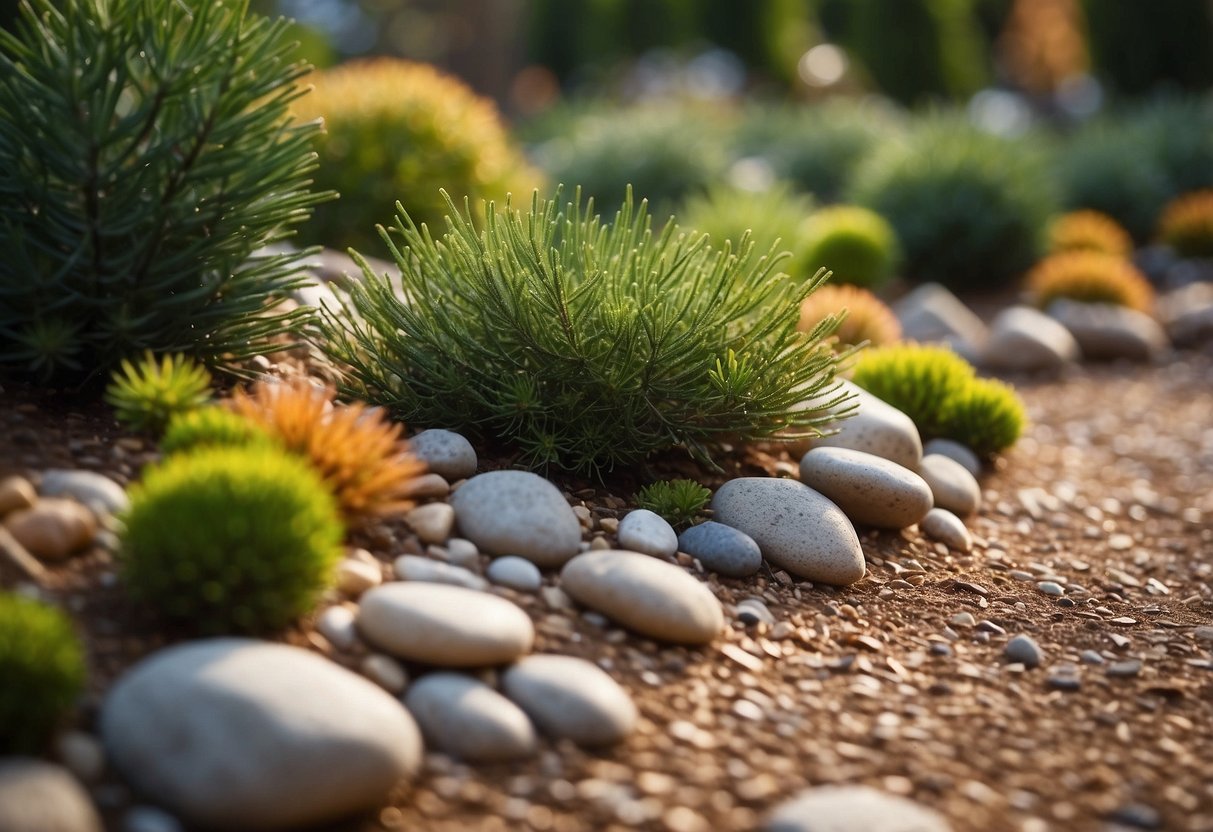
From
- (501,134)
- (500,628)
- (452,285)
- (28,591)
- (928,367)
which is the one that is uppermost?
(501,134)

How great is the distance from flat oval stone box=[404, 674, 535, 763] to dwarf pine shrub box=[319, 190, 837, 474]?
1.14 m

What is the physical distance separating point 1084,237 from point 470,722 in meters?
8.51

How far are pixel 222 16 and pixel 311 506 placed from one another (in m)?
1.60

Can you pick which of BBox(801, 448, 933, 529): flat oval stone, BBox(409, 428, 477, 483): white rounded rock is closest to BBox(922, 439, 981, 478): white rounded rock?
BBox(801, 448, 933, 529): flat oval stone

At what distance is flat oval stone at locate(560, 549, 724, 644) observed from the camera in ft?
9.37

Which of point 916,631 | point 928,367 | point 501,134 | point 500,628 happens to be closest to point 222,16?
point 500,628

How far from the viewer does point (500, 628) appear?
2.56 m

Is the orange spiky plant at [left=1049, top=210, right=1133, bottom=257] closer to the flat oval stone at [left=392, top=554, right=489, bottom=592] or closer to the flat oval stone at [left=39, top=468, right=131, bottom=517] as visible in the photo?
the flat oval stone at [left=392, top=554, right=489, bottom=592]

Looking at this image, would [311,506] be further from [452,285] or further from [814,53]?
[814,53]

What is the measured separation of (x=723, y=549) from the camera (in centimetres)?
334

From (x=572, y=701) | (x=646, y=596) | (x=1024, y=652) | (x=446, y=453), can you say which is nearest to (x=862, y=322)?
(x=1024, y=652)

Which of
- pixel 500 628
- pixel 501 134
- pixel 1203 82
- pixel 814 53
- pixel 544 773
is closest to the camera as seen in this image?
pixel 544 773

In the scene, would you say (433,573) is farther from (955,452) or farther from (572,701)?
(955,452)

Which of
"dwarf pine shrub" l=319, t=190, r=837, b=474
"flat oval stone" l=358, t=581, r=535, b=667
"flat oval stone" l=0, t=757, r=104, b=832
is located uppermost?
"dwarf pine shrub" l=319, t=190, r=837, b=474
